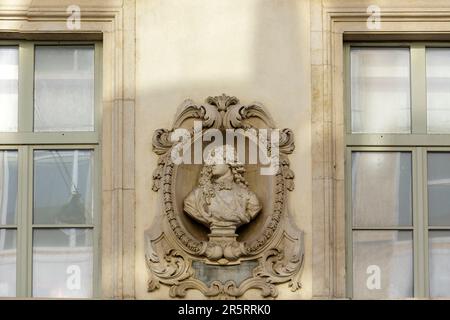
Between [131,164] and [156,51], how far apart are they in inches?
37.0

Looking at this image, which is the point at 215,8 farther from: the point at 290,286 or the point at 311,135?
the point at 290,286

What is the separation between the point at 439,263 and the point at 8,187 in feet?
11.6

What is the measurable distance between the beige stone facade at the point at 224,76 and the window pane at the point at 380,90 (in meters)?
0.21

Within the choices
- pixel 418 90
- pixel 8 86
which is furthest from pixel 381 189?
pixel 8 86

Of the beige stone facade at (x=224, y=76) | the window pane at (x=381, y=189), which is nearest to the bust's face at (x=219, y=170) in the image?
the beige stone facade at (x=224, y=76)

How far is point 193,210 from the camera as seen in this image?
16.3 meters

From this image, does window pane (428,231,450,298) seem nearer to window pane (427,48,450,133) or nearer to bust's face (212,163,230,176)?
window pane (427,48,450,133)

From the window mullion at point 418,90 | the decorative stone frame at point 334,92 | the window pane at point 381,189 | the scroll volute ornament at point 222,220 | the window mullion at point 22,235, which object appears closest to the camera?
the scroll volute ornament at point 222,220

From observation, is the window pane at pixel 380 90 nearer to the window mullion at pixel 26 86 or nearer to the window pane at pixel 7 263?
the window mullion at pixel 26 86

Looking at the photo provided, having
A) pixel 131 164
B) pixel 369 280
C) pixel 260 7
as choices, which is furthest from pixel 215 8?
pixel 369 280

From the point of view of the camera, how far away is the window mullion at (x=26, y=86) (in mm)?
16656

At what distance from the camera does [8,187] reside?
655 inches

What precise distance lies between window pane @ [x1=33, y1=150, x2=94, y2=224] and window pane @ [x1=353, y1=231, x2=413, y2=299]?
2185 mm
